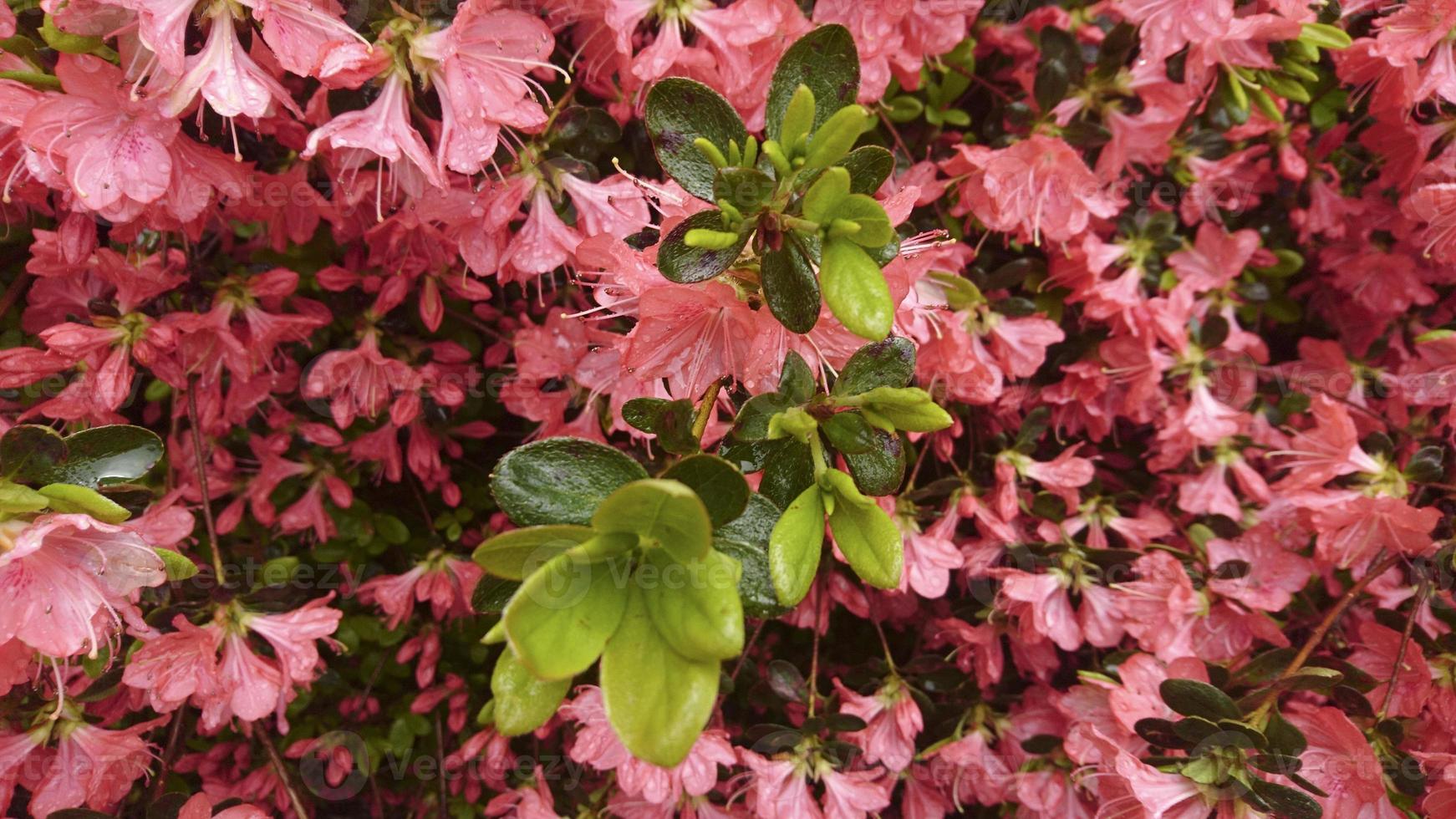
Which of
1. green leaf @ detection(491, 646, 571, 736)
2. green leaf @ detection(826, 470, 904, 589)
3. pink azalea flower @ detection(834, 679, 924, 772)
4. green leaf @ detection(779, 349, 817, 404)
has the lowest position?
pink azalea flower @ detection(834, 679, 924, 772)

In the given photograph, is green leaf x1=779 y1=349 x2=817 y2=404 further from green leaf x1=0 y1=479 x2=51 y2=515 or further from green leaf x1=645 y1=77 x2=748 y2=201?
green leaf x1=0 y1=479 x2=51 y2=515

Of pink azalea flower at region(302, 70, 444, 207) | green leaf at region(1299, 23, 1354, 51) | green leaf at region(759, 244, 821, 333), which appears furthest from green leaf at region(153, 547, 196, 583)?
green leaf at region(1299, 23, 1354, 51)

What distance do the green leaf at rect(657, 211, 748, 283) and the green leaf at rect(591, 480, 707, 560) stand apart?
7.1 inches

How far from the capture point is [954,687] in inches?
54.4

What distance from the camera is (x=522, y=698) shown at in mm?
588

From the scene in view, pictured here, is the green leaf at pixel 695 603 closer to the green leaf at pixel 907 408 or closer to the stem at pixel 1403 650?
the green leaf at pixel 907 408

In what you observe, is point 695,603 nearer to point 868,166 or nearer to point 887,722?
point 868,166

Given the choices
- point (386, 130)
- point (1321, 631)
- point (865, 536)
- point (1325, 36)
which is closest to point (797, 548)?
point (865, 536)

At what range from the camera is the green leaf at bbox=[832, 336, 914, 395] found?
2.27ft

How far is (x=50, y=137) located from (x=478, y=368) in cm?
72

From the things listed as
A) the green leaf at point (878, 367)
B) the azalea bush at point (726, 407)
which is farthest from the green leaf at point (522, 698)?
the green leaf at point (878, 367)

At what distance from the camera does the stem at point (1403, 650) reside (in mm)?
1115

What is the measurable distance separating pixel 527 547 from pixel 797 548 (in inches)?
7.1

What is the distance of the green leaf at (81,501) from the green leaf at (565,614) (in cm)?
49
